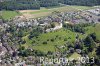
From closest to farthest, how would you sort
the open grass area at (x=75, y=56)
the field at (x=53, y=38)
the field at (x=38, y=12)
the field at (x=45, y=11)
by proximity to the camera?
the open grass area at (x=75, y=56) → the field at (x=53, y=38) → the field at (x=38, y=12) → the field at (x=45, y=11)

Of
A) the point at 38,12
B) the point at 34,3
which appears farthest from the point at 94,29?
the point at 34,3

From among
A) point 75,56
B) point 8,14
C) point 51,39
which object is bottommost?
point 75,56

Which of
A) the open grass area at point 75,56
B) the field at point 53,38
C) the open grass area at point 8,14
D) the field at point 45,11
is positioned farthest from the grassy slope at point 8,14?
the open grass area at point 75,56

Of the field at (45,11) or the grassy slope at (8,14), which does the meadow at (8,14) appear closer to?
the grassy slope at (8,14)

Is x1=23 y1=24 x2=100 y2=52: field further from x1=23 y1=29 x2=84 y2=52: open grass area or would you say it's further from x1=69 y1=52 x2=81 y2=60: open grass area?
x1=69 y1=52 x2=81 y2=60: open grass area

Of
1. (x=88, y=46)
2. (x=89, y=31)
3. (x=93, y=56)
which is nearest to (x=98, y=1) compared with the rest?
(x=89, y=31)

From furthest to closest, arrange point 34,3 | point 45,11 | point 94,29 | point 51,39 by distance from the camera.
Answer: point 34,3
point 45,11
point 94,29
point 51,39

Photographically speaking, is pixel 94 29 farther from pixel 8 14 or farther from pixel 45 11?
pixel 8 14

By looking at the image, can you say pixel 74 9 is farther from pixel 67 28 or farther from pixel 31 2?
pixel 67 28
